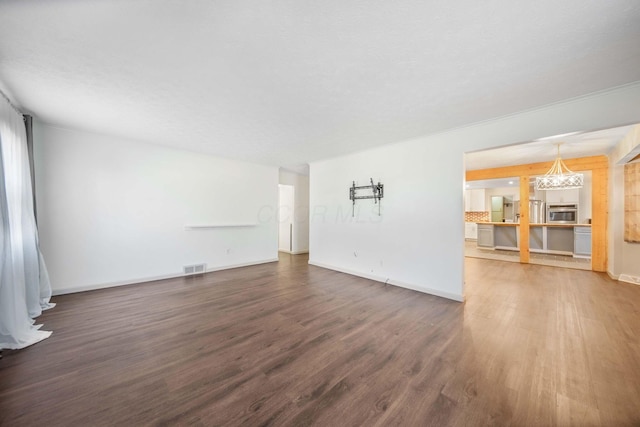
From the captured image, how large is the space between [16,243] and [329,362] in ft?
11.8

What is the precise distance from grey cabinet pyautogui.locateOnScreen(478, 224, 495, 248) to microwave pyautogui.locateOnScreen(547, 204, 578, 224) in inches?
77.9

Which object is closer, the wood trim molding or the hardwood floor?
the hardwood floor

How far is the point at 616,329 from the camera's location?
8.11ft

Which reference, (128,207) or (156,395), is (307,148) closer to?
(128,207)

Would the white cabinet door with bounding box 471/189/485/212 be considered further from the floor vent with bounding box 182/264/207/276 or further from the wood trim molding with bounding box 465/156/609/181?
the floor vent with bounding box 182/264/207/276

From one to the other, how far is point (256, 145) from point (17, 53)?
2754 millimetres

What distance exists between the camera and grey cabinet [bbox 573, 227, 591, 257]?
20.8 ft

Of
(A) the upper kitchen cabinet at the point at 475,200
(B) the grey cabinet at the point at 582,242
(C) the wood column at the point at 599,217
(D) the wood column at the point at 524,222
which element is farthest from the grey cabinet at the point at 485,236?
(A) the upper kitchen cabinet at the point at 475,200

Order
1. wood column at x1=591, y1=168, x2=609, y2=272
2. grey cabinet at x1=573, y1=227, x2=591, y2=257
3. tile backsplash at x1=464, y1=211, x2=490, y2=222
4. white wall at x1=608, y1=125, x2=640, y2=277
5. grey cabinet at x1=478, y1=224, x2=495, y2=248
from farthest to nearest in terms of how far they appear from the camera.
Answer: tile backsplash at x1=464, y1=211, x2=490, y2=222 → grey cabinet at x1=478, y1=224, x2=495, y2=248 → grey cabinet at x1=573, y1=227, x2=591, y2=257 → wood column at x1=591, y1=168, x2=609, y2=272 → white wall at x1=608, y1=125, x2=640, y2=277

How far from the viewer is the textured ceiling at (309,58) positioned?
1.43 meters

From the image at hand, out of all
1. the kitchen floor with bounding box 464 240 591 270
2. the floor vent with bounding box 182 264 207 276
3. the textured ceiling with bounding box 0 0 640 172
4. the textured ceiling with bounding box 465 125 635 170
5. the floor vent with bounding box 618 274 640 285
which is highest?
the textured ceiling with bounding box 0 0 640 172

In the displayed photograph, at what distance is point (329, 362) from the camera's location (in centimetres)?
194

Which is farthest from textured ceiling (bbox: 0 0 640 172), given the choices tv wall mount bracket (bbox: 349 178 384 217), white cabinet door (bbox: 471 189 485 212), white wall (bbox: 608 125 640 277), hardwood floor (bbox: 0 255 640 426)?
white cabinet door (bbox: 471 189 485 212)

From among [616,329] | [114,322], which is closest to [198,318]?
[114,322]
